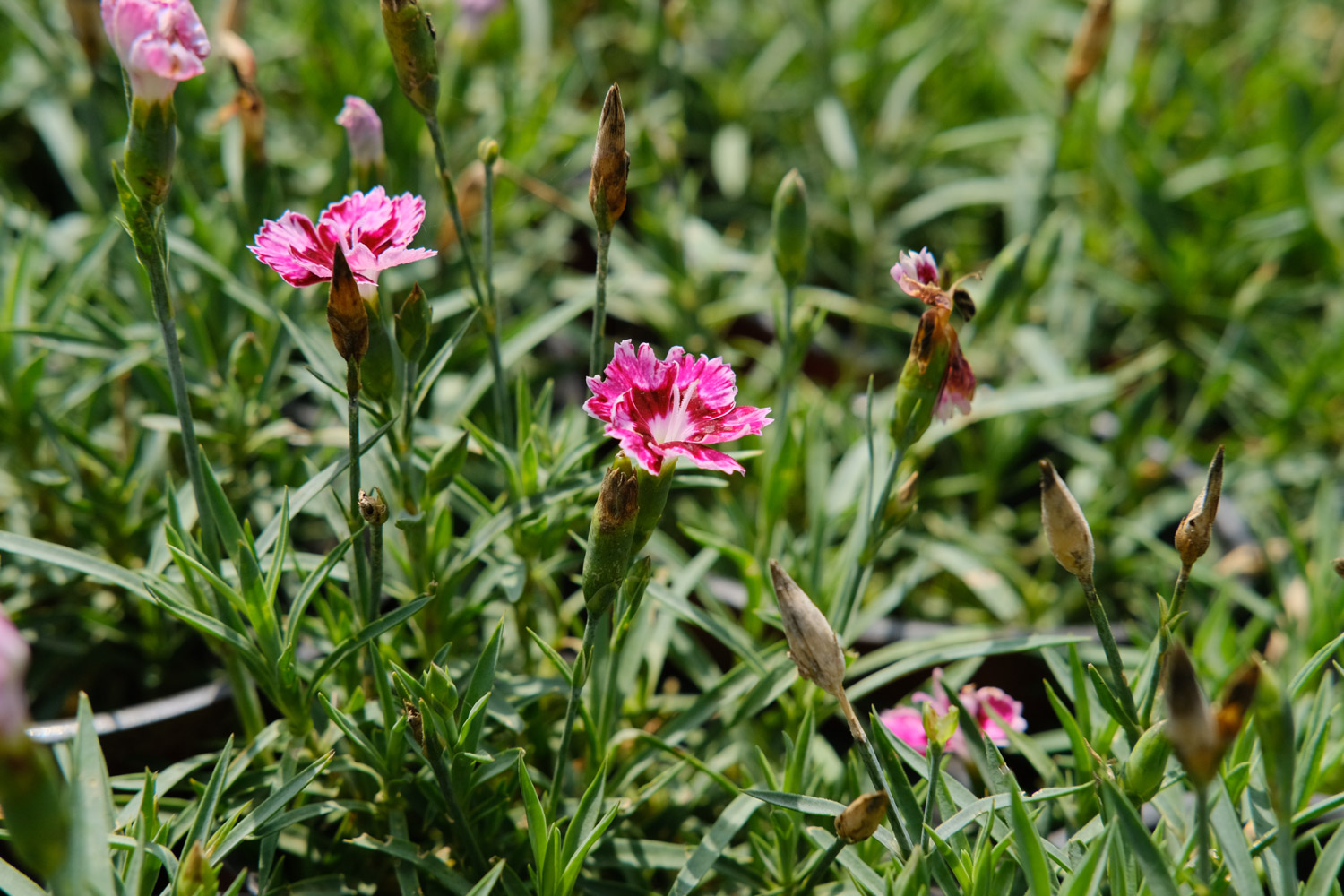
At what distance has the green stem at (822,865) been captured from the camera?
2.54 ft

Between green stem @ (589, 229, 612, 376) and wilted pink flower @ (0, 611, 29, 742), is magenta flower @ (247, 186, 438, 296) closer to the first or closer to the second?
green stem @ (589, 229, 612, 376)

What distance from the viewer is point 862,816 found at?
0.69 metres

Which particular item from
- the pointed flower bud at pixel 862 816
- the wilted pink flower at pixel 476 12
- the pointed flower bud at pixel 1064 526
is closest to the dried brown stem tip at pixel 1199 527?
the pointed flower bud at pixel 1064 526

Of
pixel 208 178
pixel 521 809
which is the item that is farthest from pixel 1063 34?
pixel 521 809

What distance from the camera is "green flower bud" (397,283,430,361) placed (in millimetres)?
790

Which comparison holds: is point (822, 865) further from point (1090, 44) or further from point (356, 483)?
point (1090, 44)

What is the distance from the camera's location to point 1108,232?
6.23 ft

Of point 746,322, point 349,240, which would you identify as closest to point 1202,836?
point 349,240

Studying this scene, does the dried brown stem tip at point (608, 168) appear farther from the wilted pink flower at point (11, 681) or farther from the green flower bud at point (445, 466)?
the wilted pink flower at point (11, 681)

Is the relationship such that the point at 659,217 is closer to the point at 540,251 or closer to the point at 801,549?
the point at 540,251

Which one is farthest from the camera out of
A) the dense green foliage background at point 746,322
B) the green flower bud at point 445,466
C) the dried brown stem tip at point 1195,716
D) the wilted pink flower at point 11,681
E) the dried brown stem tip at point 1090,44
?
the dried brown stem tip at point 1090,44

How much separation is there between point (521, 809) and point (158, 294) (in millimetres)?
540

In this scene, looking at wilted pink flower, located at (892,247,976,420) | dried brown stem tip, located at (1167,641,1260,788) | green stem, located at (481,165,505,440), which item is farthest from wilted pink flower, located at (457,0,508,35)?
dried brown stem tip, located at (1167,641,1260,788)

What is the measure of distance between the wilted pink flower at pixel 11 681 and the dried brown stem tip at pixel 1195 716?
59 centimetres
